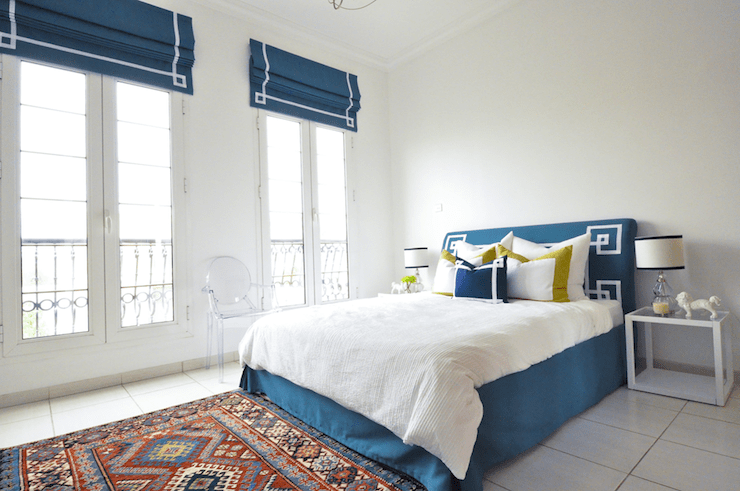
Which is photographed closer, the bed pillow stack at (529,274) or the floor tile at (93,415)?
the floor tile at (93,415)

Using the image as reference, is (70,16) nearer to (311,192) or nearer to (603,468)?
(311,192)

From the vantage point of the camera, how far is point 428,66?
183 inches

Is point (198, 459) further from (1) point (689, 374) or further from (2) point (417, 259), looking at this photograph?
(1) point (689, 374)

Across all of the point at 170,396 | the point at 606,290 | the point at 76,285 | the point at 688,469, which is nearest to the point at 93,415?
the point at 170,396

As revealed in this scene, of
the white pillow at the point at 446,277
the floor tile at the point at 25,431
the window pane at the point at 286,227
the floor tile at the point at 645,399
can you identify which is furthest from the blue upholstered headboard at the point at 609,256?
the floor tile at the point at 25,431

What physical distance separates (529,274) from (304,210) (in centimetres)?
242

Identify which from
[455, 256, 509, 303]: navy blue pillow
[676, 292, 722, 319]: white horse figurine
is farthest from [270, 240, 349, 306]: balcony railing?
[676, 292, 722, 319]: white horse figurine

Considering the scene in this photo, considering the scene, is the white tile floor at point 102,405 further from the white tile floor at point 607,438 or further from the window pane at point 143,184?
the window pane at point 143,184

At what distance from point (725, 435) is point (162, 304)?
377 centimetres

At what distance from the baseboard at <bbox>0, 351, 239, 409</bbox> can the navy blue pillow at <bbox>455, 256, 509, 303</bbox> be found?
229 centimetres

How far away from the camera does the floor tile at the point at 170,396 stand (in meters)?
2.66

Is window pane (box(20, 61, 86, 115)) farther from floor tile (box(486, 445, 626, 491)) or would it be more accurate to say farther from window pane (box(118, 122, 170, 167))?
Answer: floor tile (box(486, 445, 626, 491))

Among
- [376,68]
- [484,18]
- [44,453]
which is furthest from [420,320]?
[376,68]

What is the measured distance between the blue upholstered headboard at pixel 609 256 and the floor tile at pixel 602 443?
1.15 meters
